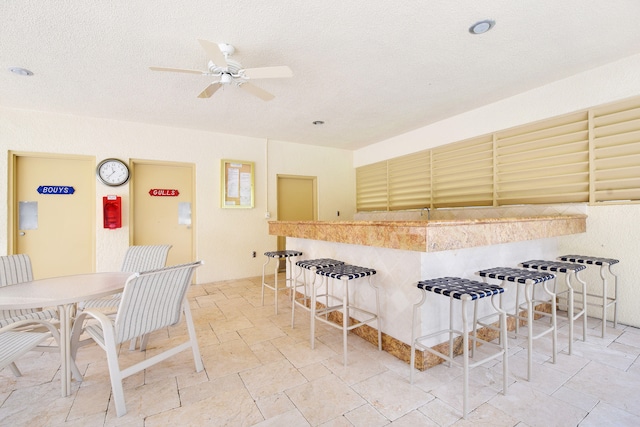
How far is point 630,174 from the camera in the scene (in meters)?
2.77

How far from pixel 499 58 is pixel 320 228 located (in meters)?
2.41

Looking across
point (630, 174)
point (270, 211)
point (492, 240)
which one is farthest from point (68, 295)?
point (630, 174)

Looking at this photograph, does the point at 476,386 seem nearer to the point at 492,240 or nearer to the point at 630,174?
the point at 492,240

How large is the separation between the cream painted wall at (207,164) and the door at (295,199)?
162 millimetres

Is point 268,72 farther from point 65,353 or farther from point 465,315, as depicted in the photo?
point 65,353

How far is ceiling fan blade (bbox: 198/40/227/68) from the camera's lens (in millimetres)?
1998

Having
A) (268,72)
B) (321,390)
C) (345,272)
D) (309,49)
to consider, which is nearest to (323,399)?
(321,390)

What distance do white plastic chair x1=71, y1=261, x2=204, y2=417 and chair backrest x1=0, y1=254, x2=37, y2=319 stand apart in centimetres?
65

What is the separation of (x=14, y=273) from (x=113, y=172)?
2309 mm

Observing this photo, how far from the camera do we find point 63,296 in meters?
1.77

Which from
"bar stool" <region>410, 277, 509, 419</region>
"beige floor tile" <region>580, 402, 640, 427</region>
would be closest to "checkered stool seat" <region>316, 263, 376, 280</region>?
"bar stool" <region>410, 277, 509, 419</region>

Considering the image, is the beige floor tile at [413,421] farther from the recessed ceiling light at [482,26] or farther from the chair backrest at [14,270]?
the chair backrest at [14,270]

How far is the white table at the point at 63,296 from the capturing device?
1.66 meters

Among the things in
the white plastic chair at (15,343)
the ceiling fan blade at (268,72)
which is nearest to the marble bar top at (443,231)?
the ceiling fan blade at (268,72)
